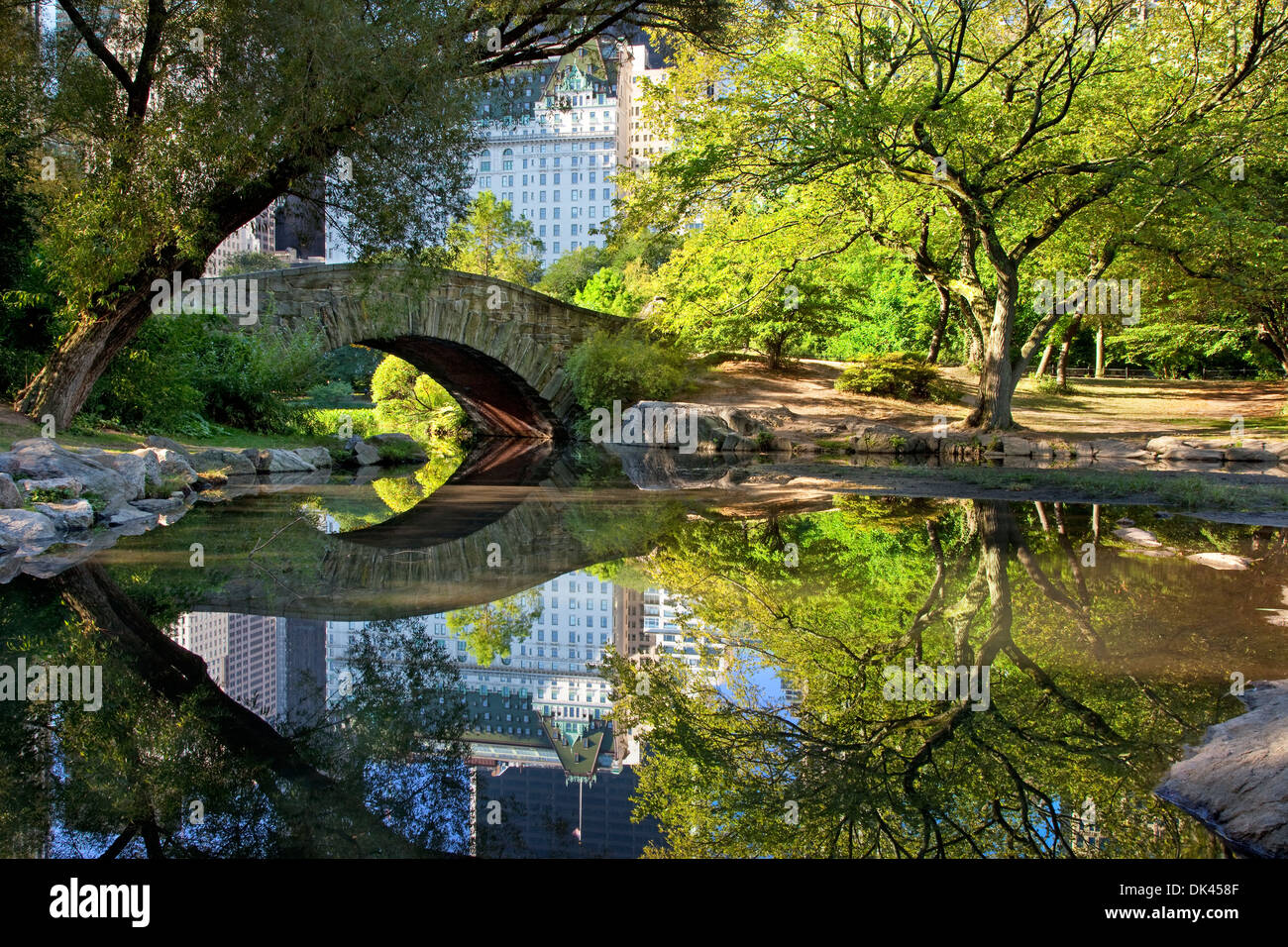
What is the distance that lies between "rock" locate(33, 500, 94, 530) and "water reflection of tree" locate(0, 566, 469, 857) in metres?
4.35

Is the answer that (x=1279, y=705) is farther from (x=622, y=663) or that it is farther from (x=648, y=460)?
(x=648, y=460)

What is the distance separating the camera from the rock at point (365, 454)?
19.3 metres

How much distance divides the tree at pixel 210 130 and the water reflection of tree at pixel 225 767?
863 centimetres

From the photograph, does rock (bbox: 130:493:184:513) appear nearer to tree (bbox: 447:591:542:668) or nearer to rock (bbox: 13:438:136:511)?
rock (bbox: 13:438:136:511)

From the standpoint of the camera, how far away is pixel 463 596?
5.59 metres

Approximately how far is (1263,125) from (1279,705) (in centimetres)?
1888

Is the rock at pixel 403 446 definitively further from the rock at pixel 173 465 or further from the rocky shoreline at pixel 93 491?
the rock at pixel 173 465

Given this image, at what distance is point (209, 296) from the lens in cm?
1672

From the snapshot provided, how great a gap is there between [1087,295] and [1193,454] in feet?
16.4

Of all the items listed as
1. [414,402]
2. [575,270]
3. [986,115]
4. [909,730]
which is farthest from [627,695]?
[575,270]

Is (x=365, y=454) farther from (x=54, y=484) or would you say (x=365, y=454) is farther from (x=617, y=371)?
(x=54, y=484)

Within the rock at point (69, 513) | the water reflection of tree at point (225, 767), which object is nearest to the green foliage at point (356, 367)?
the rock at point (69, 513)

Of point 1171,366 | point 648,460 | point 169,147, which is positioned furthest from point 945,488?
point 1171,366

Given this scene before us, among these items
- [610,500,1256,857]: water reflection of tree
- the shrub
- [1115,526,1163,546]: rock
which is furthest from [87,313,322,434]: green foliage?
the shrub
